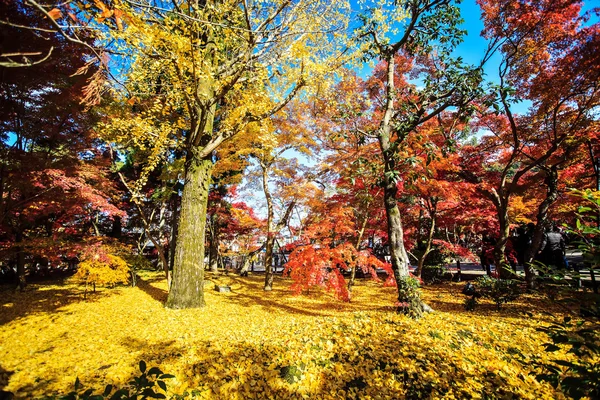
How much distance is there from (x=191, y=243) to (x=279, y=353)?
13.4 feet

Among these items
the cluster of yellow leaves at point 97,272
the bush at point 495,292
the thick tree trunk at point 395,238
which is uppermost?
the thick tree trunk at point 395,238

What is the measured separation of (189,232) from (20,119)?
5463 millimetres

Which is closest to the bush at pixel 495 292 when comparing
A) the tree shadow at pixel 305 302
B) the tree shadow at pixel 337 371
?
the tree shadow at pixel 305 302

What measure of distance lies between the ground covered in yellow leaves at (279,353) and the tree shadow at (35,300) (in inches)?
Result: 12.4

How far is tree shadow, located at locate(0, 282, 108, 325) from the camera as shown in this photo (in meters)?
6.87

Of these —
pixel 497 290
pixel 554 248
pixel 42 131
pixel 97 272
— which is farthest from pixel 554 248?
pixel 42 131

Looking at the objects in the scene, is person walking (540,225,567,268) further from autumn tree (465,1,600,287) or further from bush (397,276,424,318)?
bush (397,276,424,318)

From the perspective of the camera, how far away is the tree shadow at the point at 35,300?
687 centimetres

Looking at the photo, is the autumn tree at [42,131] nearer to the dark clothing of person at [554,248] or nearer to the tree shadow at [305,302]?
the tree shadow at [305,302]

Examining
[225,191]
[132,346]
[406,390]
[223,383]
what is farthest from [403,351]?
[225,191]

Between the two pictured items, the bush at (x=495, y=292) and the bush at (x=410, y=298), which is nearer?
the bush at (x=410, y=298)

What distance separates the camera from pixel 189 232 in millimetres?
7039

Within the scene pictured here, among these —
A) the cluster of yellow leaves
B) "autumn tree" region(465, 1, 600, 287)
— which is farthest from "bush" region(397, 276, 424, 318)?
the cluster of yellow leaves

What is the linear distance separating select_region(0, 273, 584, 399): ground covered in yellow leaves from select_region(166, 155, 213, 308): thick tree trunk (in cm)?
44
